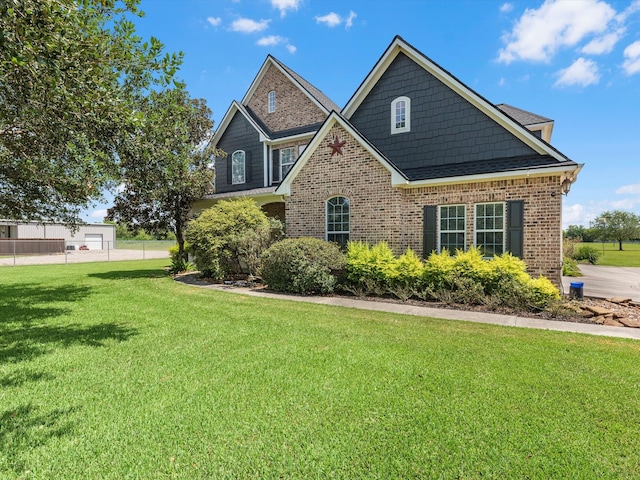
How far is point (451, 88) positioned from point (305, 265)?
8082mm

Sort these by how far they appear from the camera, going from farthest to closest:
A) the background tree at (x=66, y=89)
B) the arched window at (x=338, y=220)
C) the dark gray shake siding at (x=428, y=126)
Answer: the arched window at (x=338, y=220) → the dark gray shake siding at (x=428, y=126) → the background tree at (x=66, y=89)

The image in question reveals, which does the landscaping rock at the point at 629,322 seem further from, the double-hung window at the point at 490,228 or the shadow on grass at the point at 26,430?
the shadow on grass at the point at 26,430

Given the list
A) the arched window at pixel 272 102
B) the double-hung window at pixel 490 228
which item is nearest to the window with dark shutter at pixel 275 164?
the arched window at pixel 272 102

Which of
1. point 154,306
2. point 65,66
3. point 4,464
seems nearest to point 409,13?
point 65,66

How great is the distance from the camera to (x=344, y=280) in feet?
36.4

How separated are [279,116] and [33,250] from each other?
3735 centimetres

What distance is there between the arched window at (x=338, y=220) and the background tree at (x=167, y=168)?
204 inches

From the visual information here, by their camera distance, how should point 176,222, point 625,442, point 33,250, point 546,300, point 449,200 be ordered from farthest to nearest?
1. point 33,250
2. point 176,222
3. point 449,200
4. point 546,300
5. point 625,442

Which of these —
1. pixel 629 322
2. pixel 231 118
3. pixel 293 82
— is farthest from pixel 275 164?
pixel 629 322

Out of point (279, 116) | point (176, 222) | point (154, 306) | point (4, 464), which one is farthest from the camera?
point (279, 116)

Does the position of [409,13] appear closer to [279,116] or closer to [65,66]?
[279,116]

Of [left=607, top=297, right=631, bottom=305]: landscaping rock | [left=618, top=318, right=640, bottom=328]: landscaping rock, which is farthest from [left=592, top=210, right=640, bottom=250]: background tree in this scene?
[left=618, top=318, right=640, bottom=328]: landscaping rock

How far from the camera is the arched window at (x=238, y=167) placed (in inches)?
715

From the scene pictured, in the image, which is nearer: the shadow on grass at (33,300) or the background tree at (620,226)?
the shadow on grass at (33,300)
